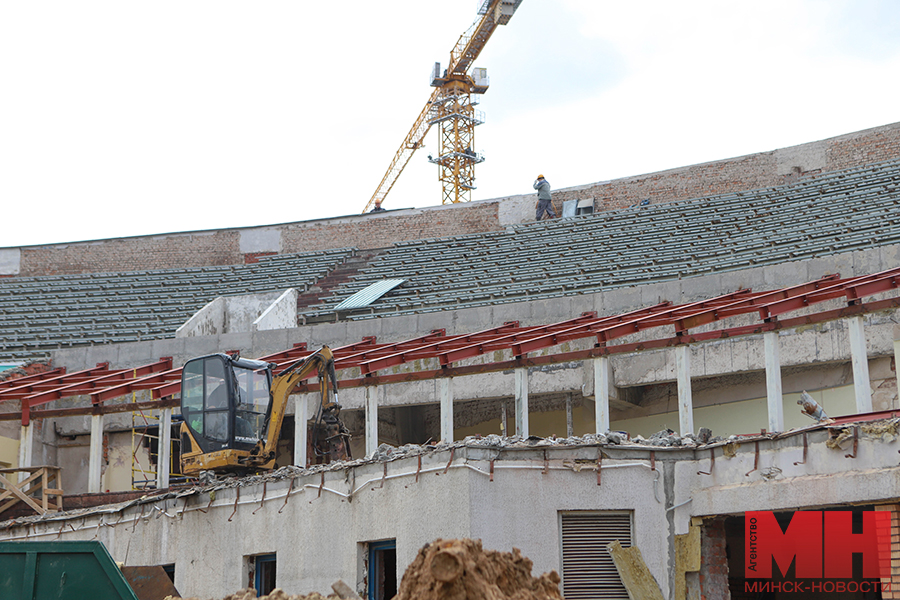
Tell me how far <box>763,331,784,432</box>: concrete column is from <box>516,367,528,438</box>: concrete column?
3.82m

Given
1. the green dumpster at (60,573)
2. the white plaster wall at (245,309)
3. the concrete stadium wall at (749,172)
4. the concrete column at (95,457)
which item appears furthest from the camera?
the concrete stadium wall at (749,172)

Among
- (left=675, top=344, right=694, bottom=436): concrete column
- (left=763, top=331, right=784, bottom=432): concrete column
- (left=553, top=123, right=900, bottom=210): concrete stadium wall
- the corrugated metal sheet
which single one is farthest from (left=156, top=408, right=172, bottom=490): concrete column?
(left=553, top=123, right=900, bottom=210): concrete stadium wall

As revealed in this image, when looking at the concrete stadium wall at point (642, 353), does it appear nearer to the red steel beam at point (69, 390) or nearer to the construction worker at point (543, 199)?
the red steel beam at point (69, 390)

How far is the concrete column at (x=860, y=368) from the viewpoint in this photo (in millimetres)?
13805

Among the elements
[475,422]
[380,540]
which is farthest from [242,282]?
[380,540]

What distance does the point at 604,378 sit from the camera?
52.8 ft

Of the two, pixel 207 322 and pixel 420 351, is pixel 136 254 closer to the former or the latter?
pixel 207 322

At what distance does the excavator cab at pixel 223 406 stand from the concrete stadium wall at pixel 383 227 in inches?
750

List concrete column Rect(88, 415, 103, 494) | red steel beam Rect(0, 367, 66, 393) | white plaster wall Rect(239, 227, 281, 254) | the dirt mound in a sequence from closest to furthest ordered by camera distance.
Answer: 1. the dirt mound
2. concrete column Rect(88, 415, 103, 494)
3. red steel beam Rect(0, 367, 66, 393)
4. white plaster wall Rect(239, 227, 281, 254)

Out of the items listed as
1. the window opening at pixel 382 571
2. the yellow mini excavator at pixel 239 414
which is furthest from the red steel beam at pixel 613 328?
the window opening at pixel 382 571

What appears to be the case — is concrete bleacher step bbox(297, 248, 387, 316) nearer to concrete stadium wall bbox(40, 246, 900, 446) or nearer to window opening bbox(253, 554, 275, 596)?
concrete stadium wall bbox(40, 246, 900, 446)

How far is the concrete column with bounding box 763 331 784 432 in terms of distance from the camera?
46.8ft

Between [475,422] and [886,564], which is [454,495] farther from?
[475,422]

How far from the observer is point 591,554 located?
11.0m
